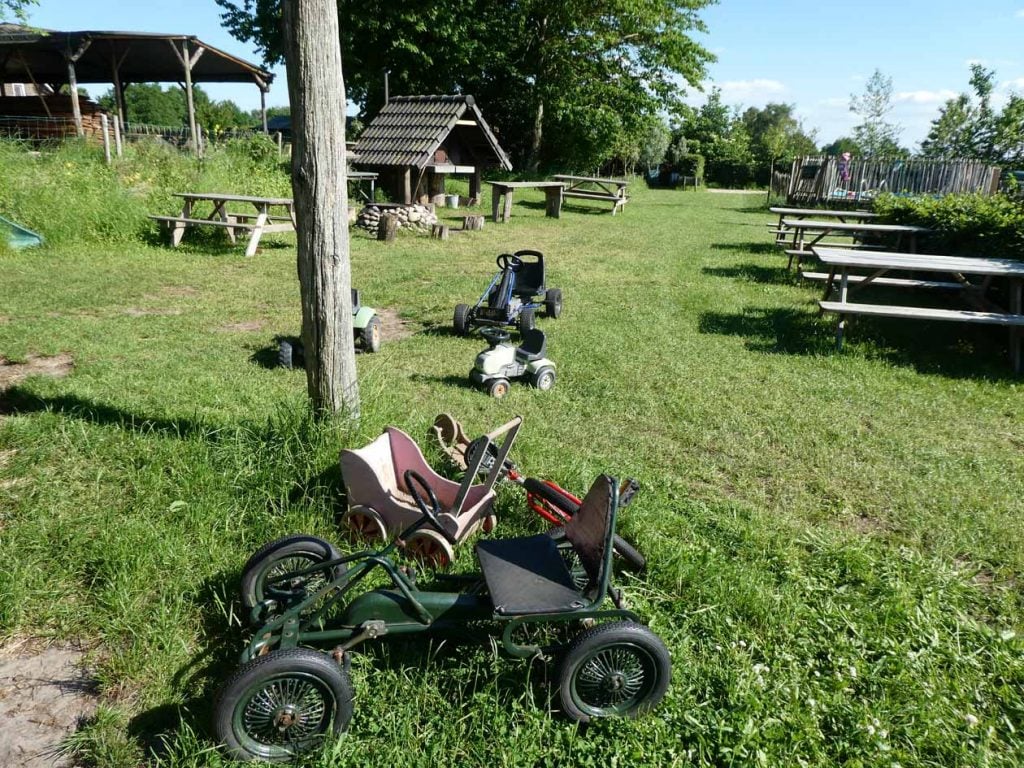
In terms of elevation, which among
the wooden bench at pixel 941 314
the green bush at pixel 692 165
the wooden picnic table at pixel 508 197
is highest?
the green bush at pixel 692 165

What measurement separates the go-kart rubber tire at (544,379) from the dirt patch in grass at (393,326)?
79.7 inches

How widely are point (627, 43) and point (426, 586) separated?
2975 centimetres

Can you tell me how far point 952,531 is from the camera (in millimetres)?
3779

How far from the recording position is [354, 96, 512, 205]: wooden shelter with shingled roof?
15727mm

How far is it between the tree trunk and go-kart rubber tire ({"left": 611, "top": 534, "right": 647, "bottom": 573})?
1686 mm

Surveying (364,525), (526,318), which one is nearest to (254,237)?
(526,318)

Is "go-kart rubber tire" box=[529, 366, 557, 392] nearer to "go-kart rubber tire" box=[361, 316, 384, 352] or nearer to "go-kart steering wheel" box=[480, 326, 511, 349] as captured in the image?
"go-kart steering wheel" box=[480, 326, 511, 349]

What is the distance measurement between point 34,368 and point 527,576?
503cm

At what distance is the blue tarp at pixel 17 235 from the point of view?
10.2m

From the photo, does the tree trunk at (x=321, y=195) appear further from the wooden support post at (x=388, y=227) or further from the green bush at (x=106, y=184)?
the wooden support post at (x=388, y=227)

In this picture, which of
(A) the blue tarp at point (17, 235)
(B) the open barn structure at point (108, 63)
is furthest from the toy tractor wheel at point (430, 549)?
(B) the open barn structure at point (108, 63)

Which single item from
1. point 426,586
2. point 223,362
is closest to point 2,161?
point 223,362

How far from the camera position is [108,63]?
899 inches

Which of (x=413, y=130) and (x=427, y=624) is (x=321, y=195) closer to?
(x=427, y=624)
